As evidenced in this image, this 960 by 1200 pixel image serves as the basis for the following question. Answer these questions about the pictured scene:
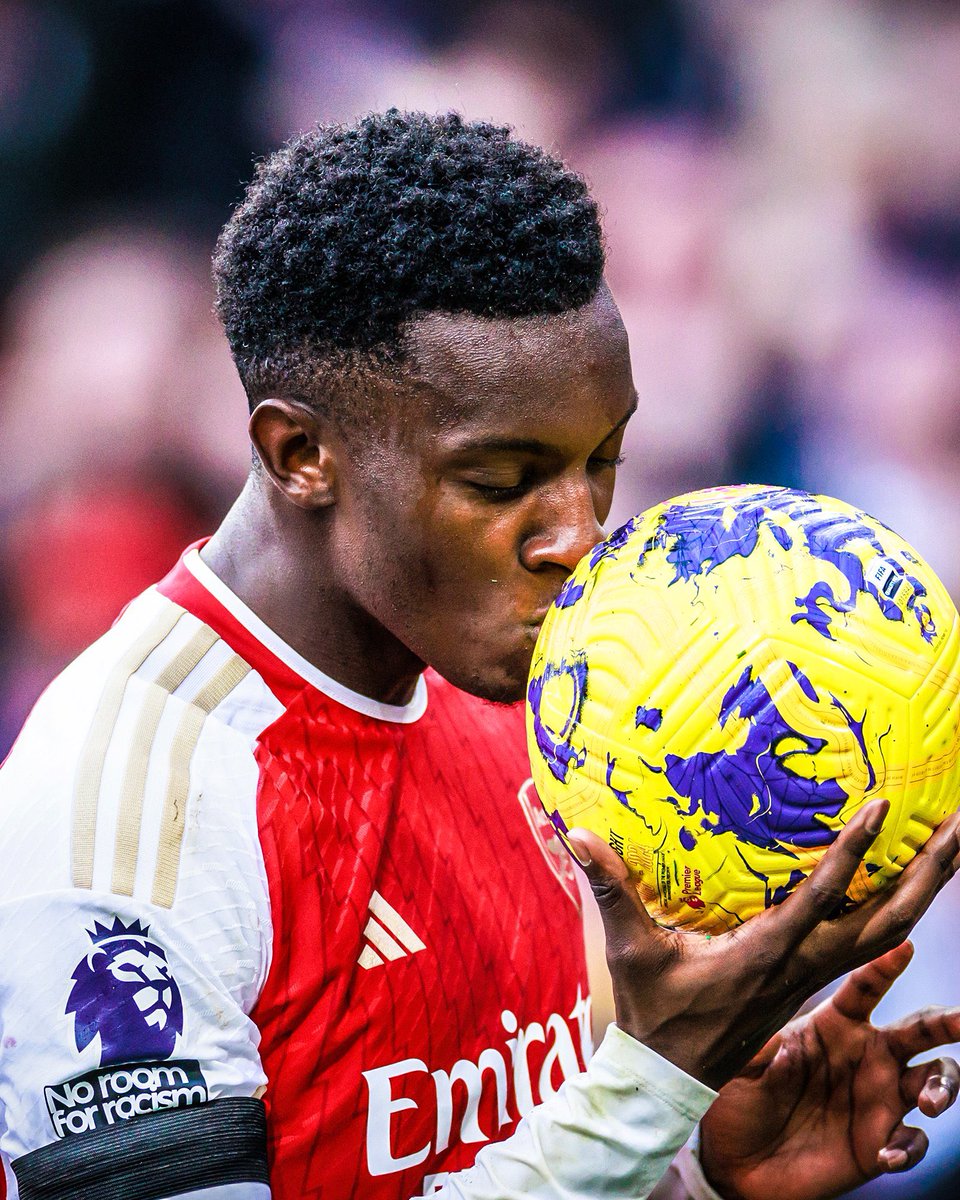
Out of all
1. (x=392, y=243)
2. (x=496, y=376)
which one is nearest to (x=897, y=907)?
(x=496, y=376)

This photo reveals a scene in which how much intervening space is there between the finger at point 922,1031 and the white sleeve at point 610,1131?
2.11 feet

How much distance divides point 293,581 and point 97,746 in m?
0.41

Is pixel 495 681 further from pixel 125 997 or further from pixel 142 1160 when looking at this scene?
pixel 142 1160

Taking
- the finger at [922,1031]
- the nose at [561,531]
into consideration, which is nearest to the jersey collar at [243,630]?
the nose at [561,531]

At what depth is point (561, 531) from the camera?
1.87 metres

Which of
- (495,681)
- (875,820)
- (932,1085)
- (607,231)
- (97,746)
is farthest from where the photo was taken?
(607,231)

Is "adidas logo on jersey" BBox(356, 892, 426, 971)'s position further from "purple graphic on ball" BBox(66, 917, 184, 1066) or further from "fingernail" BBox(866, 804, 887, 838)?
"fingernail" BBox(866, 804, 887, 838)

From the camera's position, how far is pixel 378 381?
1867 millimetres

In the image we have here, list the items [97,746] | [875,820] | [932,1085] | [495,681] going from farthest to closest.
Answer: [932,1085] → [495,681] → [97,746] → [875,820]

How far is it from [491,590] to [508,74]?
3.34 m

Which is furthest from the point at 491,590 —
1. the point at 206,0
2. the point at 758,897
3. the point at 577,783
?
the point at 206,0

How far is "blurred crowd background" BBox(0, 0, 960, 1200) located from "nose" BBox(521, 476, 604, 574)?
8.90 ft

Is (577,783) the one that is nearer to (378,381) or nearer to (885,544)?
(885,544)

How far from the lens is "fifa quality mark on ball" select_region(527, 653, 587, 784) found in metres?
1.71
